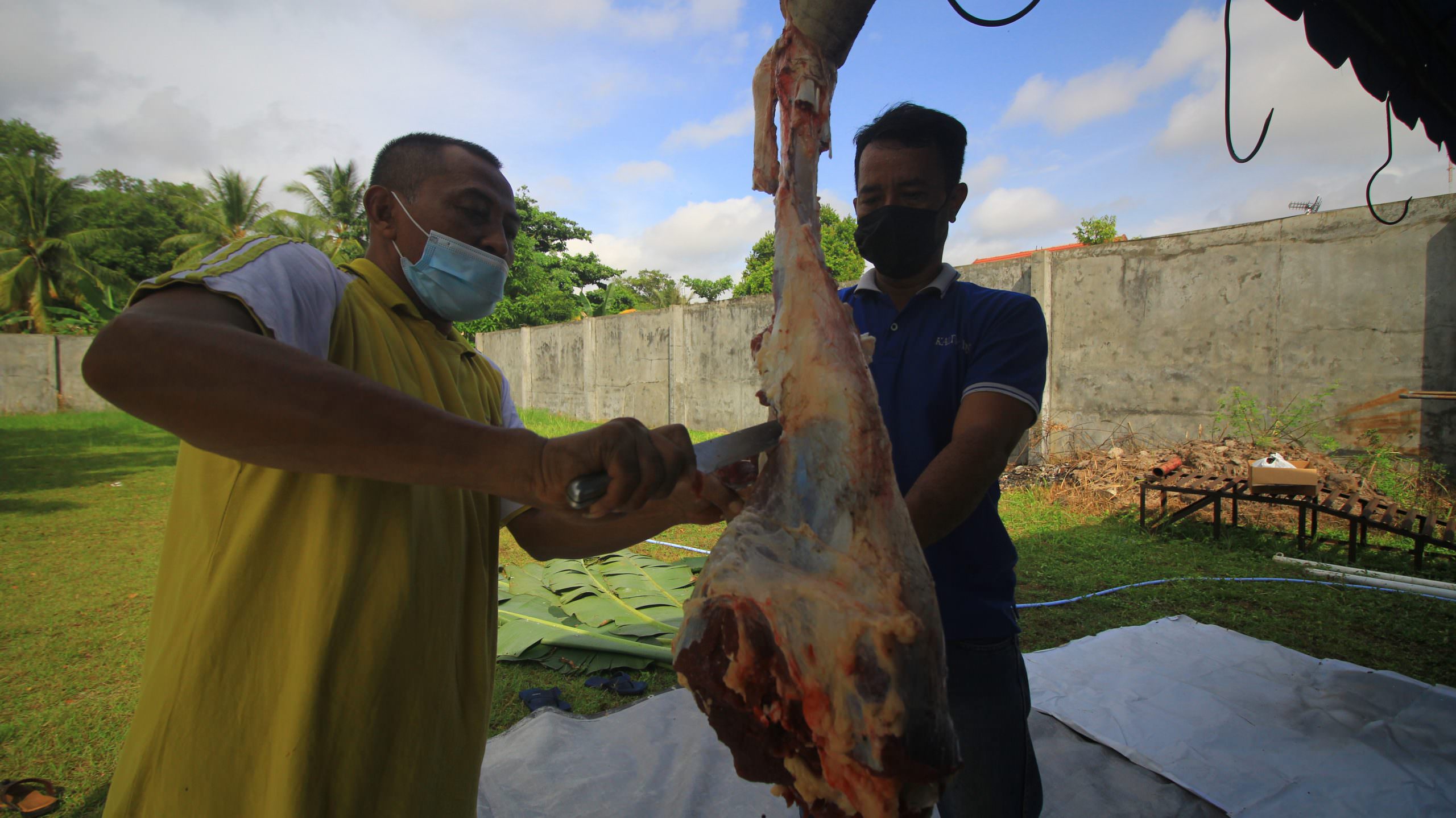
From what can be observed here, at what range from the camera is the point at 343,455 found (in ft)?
3.11

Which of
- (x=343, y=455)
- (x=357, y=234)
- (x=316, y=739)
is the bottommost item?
(x=316, y=739)

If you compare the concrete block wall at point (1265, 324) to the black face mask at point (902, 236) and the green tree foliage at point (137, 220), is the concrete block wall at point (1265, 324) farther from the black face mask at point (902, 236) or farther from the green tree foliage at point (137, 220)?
the green tree foliage at point (137, 220)

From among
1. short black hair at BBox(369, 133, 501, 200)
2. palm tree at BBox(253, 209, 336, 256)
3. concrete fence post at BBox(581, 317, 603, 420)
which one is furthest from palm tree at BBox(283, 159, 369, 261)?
short black hair at BBox(369, 133, 501, 200)

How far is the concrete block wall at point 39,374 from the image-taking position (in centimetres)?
2039

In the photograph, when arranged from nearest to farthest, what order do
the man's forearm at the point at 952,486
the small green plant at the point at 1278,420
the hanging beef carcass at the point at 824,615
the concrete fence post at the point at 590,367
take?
the hanging beef carcass at the point at 824,615 < the man's forearm at the point at 952,486 < the small green plant at the point at 1278,420 < the concrete fence post at the point at 590,367

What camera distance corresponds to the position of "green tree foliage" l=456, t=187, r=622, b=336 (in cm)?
2748

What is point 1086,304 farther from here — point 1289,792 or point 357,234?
point 357,234

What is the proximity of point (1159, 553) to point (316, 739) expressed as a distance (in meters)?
7.24

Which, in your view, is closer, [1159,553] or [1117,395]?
[1159,553]

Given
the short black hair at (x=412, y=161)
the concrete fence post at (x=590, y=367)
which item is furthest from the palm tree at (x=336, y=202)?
the short black hair at (x=412, y=161)

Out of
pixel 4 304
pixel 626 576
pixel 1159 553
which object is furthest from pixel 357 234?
pixel 1159 553

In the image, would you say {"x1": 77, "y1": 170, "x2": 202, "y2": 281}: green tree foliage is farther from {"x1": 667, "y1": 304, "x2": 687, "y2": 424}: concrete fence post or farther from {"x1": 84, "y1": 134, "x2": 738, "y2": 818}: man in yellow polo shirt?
{"x1": 84, "y1": 134, "x2": 738, "y2": 818}: man in yellow polo shirt

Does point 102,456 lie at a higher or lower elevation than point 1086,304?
lower

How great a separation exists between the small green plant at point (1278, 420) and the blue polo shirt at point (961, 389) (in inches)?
305
